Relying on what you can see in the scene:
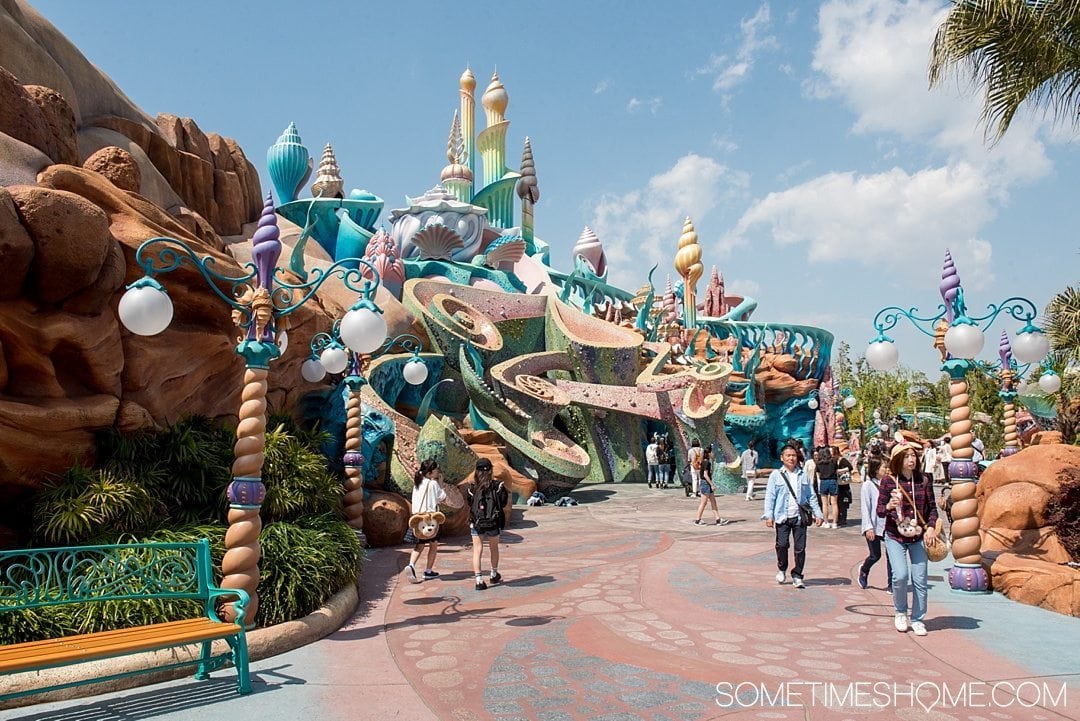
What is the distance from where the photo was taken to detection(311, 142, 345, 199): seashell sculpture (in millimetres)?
34375

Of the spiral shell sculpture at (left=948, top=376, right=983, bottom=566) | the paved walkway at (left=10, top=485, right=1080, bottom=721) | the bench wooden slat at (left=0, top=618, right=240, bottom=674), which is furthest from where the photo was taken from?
the spiral shell sculpture at (left=948, top=376, right=983, bottom=566)

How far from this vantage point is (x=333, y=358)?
9.10 meters

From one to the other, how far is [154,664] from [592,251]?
4186 centimetres

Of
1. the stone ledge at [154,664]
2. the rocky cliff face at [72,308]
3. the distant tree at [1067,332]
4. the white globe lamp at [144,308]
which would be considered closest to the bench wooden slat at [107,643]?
the stone ledge at [154,664]

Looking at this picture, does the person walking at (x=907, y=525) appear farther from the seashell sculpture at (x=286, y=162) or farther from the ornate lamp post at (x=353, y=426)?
the seashell sculpture at (x=286, y=162)

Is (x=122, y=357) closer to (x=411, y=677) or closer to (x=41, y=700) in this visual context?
(x=41, y=700)

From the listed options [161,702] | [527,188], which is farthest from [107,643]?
[527,188]

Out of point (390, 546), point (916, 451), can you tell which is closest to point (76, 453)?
point (390, 546)

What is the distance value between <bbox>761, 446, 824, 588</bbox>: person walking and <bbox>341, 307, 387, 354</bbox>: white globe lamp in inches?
169

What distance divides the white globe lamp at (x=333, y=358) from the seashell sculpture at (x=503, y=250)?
2321 centimetres

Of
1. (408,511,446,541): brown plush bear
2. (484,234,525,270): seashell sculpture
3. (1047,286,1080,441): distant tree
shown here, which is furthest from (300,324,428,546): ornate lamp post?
(484,234,525,270): seashell sculpture

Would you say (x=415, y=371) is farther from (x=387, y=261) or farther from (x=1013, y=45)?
(x=387, y=261)

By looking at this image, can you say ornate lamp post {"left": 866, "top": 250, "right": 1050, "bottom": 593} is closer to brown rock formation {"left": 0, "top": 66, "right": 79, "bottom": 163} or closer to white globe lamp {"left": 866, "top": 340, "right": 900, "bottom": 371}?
white globe lamp {"left": 866, "top": 340, "right": 900, "bottom": 371}

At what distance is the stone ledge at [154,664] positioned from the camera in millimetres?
4363
